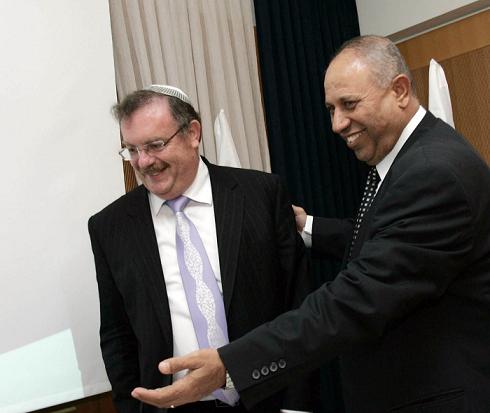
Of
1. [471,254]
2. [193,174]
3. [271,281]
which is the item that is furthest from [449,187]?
[193,174]

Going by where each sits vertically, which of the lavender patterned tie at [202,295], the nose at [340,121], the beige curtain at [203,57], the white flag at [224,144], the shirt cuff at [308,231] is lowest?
the lavender patterned tie at [202,295]

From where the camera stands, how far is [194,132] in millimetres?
1784

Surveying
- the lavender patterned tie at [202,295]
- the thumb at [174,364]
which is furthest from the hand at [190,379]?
the lavender patterned tie at [202,295]

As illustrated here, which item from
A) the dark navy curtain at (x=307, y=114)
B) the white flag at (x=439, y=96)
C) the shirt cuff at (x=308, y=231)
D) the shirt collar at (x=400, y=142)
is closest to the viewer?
the shirt collar at (x=400, y=142)

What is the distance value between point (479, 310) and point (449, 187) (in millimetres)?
313

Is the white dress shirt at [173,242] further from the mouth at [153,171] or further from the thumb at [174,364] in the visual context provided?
the thumb at [174,364]

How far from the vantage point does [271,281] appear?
5.47 ft

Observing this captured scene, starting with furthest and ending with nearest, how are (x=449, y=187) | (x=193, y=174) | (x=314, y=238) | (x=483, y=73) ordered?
(x=483, y=73), (x=314, y=238), (x=193, y=174), (x=449, y=187)

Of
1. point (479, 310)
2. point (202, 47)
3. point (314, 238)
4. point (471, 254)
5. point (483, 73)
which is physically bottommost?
point (479, 310)

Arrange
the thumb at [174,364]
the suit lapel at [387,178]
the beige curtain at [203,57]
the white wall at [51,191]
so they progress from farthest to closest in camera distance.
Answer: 1. the beige curtain at [203,57]
2. the white wall at [51,191]
3. the suit lapel at [387,178]
4. the thumb at [174,364]

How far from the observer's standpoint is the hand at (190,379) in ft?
3.60

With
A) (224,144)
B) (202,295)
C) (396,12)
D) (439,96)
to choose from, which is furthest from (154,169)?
(396,12)

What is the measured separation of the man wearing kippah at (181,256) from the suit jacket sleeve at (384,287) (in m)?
0.44

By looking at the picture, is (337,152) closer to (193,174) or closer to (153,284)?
(193,174)
